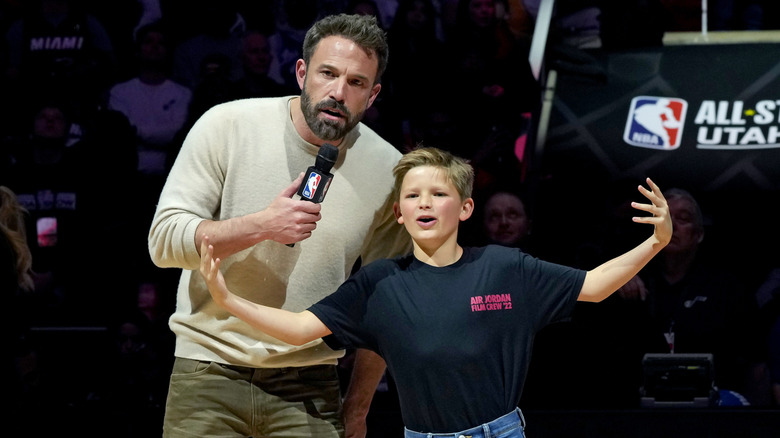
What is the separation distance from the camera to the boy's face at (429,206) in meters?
2.18

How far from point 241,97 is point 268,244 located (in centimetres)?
288

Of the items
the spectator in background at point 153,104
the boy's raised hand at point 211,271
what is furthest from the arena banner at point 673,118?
the boy's raised hand at point 211,271

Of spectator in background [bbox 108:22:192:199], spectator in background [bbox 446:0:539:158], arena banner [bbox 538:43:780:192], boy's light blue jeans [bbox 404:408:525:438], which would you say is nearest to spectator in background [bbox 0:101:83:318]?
spectator in background [bbox 108:22:192:199]

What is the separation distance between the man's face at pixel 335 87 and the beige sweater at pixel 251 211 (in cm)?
8

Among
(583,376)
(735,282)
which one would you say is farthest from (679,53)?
(583,376)

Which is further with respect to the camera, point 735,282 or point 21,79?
point 21,79

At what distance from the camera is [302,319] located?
2119 millimetres

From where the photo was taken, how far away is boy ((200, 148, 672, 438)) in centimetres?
206

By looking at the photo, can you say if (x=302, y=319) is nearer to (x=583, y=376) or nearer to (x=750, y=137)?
(x=583, y=376)

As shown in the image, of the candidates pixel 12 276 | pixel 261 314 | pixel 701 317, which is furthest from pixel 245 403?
pixel 701 317

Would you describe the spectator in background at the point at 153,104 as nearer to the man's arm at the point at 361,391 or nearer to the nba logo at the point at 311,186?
the man's arm at the point at 361,391

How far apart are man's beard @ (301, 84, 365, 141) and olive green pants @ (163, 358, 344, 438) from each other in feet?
1.92

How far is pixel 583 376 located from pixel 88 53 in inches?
132

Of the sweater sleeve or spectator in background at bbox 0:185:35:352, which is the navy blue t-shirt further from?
spectator in background at bbox 0:185:35:352
